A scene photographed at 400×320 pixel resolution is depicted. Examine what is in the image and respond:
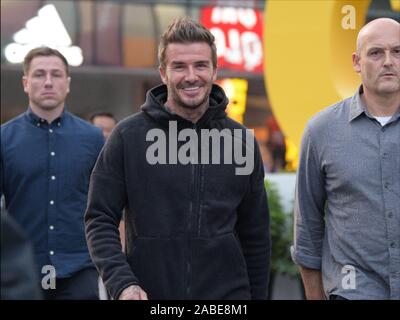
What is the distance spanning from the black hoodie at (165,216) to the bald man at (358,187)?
33cm

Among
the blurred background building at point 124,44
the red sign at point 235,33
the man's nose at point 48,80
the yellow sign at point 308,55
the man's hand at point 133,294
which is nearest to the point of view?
the man's hand at point 133,294

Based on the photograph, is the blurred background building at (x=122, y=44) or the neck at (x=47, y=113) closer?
the neck at (x=47, y=113)

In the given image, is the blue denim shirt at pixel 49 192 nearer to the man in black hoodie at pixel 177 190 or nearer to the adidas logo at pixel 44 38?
the man in black hoodie at pixel 177 190

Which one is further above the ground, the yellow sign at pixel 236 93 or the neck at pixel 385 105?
the yellow sign at pixel 236 93

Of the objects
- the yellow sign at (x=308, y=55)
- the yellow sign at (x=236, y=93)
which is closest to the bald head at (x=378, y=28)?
Result: the yellow sign at (x=308, y=55)

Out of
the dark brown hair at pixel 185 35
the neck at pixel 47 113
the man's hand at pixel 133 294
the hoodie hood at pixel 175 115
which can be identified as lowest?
the man's hand at pixel 133 294

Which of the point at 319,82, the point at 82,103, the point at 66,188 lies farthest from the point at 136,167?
the point at 82,103

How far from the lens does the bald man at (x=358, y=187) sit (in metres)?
3.94

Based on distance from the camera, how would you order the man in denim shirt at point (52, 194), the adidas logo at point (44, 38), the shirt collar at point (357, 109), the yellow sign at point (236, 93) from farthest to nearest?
the yellow sign at point (236, 93) < the adidas logo at point (44, 38) < the man in denim shirt at point (52, 194) < the shirt collar at point (357, 109)

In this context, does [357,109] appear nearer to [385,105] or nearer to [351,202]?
[385,105]

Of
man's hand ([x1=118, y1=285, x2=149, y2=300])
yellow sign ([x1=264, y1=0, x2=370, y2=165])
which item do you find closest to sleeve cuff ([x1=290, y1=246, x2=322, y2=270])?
man's hand ([x1=118, y1=285, x2=149, y2=300])

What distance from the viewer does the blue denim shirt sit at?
5348mm

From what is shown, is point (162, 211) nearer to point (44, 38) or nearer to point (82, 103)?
point (44, 38)

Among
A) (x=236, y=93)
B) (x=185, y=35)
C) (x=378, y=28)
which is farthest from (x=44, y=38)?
(x=378, y=28)
